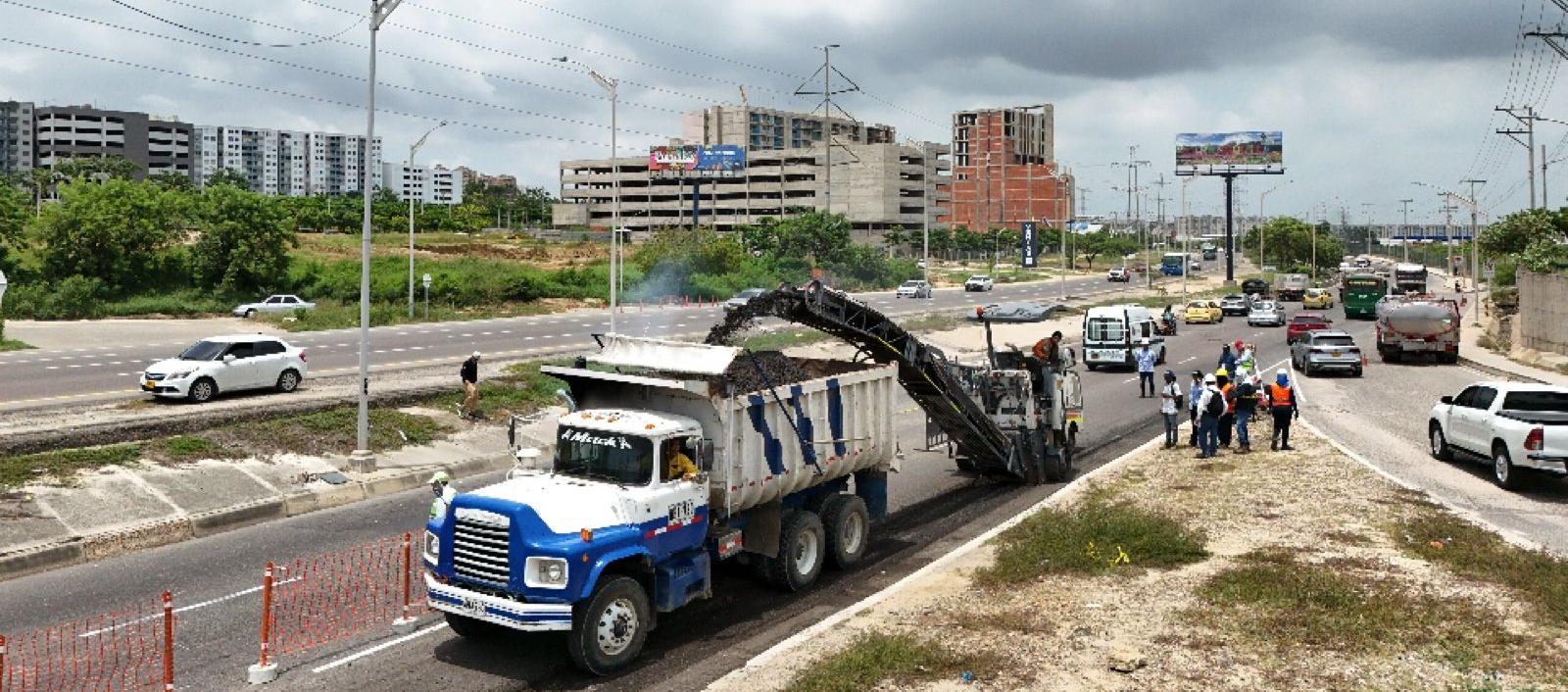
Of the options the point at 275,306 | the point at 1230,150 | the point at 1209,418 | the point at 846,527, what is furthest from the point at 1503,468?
the point at 1230,150

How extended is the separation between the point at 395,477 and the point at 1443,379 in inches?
1273

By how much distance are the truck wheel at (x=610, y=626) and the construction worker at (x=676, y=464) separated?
120 centimetres

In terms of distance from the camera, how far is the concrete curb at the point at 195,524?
1557cm

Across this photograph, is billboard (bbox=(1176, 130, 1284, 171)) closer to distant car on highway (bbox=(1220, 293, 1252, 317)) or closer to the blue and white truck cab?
distant car on highway (bbox=(1220, 293, 1252, 317))

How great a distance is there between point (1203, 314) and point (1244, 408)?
46.1 meters

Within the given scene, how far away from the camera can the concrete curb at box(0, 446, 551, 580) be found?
1557cm

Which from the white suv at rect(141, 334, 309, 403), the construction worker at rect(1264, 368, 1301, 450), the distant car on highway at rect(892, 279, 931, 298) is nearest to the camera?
the construction worker at rect(1264, 368, 1301, 450)

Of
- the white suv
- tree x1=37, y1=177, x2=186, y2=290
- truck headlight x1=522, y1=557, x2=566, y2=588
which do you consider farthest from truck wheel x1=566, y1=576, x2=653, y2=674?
tree x1=37, y1=177, x2=186, y2=290

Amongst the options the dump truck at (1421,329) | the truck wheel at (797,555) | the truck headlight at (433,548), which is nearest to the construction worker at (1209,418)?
the truck wheel at (797,555)

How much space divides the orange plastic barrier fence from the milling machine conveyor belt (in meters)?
7.56

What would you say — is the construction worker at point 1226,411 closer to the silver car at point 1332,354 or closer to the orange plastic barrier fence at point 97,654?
the silver car at point 1332,354

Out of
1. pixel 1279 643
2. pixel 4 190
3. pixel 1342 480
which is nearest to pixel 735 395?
pixel 1279 643

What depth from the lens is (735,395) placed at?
1259cm

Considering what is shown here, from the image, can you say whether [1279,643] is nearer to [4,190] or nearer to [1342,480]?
[1342,480]
